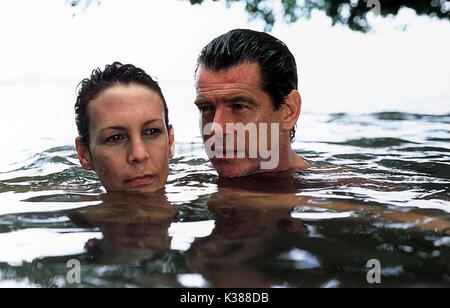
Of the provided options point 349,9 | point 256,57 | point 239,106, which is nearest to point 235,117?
point 239,106

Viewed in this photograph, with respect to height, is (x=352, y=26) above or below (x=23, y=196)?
above

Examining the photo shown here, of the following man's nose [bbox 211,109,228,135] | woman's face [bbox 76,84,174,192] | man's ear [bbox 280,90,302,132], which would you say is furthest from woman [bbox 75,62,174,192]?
man's ear [bbox 280,90,302,132]

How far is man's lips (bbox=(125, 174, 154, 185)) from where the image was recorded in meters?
3.23

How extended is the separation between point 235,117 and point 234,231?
4.78 feet

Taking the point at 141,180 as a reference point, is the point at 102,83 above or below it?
above

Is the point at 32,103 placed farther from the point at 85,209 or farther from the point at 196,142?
the point at 85,209

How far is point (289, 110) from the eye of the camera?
13.9 ft

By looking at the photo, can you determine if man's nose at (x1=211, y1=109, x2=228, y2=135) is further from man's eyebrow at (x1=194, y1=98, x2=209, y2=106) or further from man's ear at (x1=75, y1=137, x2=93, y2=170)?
man's ear at (x1=75, y1=137, x2=93, y2=170)

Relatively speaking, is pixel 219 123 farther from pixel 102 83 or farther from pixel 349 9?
pixel 349 9

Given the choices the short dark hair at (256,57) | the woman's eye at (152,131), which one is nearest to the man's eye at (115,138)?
the woman's eye at (152,131)

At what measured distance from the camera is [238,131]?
384 centimetres
